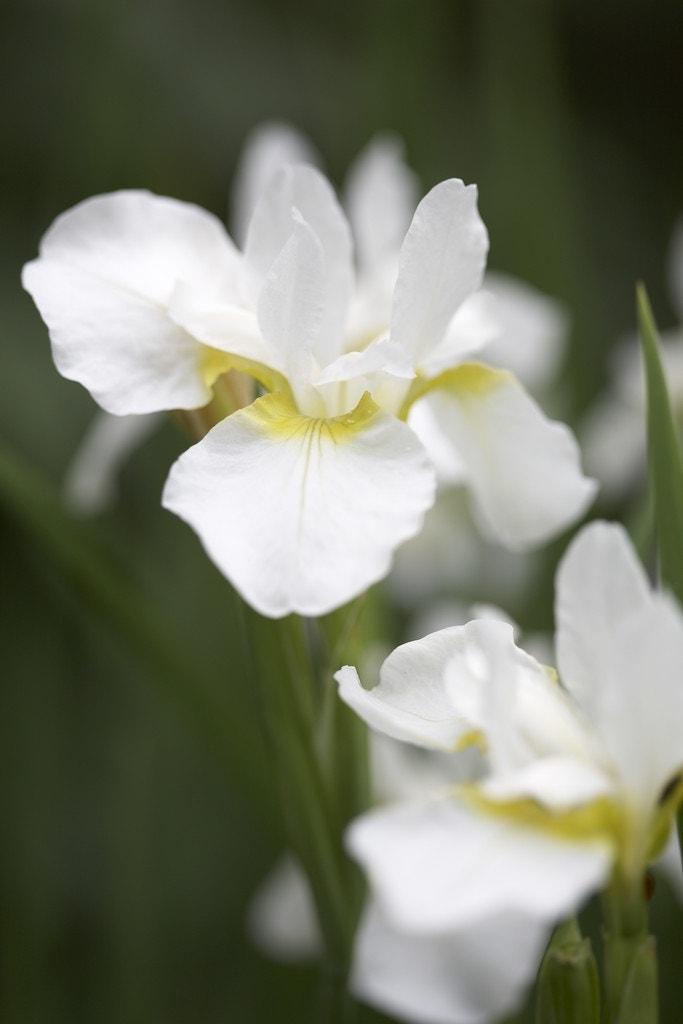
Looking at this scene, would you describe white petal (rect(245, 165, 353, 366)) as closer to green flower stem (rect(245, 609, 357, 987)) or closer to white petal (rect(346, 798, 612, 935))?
green flower stem (rect(245, 609, 357, 987))

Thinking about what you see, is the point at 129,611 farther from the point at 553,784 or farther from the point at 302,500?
the point at 553,784

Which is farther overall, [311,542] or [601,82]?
[601,82]

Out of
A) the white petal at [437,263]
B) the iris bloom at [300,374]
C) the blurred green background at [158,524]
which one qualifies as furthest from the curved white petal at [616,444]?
the white petal at [437,263]

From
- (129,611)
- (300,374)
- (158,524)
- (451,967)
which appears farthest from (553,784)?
(158,524)

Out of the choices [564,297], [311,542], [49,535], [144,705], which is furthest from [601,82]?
[311,542]

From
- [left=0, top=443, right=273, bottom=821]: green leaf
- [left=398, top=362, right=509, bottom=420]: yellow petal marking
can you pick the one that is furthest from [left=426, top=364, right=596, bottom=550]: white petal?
[left=0, top=443, right=273, bottom=821]: green leaf

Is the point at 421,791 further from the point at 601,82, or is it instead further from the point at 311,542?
the point at 601,82
